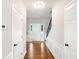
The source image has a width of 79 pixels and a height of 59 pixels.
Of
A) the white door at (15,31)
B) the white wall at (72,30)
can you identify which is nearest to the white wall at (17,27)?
the white door at (15,31)

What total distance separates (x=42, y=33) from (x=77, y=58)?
38.4ft

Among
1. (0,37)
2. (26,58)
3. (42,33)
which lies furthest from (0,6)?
(42,33)

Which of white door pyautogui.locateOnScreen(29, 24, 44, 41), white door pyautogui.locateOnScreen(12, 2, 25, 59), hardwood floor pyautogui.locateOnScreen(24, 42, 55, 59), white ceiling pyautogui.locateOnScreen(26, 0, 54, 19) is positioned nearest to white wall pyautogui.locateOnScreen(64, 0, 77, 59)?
white door pyautogui.locateOnScreen(12, 2, 25, 59)

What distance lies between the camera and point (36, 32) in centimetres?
1422

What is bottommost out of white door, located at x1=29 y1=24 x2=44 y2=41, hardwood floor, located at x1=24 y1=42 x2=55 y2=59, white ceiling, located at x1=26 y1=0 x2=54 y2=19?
hardwood floor, located at x1=24 y1=42 x2=55 y2=59

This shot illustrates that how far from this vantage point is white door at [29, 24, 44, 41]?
14.1 meters

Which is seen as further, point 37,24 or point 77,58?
point 37,24

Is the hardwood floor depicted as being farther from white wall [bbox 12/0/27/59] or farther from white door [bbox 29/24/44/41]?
white door [bbox 29/24/44/41]

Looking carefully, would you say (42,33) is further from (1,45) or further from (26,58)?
(1,45)

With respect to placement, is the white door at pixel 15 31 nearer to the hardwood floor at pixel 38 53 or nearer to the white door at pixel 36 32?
the hardwood floor at pixel 38 53

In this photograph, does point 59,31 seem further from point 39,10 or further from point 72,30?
point 39,10

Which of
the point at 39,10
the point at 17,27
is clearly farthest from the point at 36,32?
the point at 17,27

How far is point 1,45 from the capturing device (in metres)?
1.97

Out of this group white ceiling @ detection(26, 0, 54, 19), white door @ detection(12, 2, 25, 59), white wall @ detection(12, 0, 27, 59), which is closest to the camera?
white door @ detection(12, 2, 25, 59)
